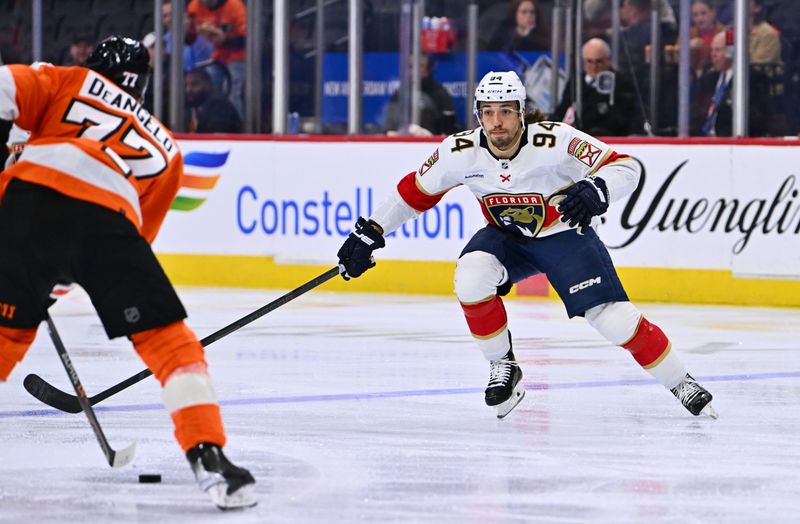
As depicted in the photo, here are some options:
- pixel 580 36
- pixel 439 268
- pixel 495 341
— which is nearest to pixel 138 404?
pixel 495 341

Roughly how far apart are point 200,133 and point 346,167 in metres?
1.04

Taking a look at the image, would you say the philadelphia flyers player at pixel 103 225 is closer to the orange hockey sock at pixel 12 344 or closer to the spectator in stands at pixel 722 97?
the orange hockey sock at pixel 12 344

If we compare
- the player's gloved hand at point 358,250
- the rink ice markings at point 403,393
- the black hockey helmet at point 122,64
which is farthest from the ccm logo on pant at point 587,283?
the black hockey helmet at point 122,64

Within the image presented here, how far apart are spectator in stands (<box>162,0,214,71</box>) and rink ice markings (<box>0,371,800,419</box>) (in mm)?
4777

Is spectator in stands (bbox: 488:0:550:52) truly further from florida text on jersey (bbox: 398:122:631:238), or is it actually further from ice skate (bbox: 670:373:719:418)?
ice skate (bbox: 670:373:719:418)

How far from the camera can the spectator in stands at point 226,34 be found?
9.52m

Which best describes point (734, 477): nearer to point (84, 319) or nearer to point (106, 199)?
point (106, 199)

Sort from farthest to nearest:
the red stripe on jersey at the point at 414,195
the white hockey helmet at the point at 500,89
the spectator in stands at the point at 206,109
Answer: the spectator in stands at the point at 206,109 → the red stripe on jersey at the point at 414,195 → the white hockey helmet at the point at 500,89

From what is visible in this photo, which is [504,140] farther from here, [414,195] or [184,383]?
[184,383]

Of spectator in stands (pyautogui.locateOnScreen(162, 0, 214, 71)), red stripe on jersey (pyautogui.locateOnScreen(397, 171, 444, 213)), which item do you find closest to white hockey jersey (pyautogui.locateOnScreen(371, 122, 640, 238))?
red stripe on jersey (pyautogui.locateOnScreen(397, 171, 444, 213))

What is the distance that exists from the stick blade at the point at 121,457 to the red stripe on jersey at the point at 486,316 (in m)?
1.38

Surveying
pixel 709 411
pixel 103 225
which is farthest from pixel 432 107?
pixel 103 225

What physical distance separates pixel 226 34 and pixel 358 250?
5.12 metres

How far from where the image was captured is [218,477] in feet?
10.7
